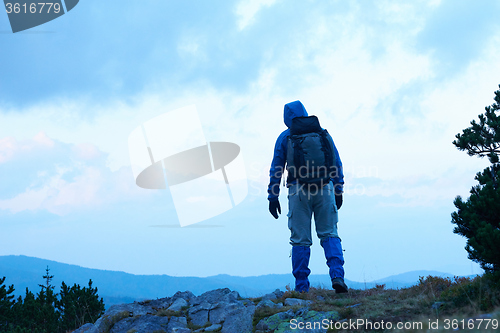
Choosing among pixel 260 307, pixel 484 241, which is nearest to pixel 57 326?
pixel 260 307

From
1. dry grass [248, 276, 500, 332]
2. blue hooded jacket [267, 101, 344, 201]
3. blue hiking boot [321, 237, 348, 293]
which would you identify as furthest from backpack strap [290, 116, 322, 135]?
dry grass [248, 276, 500, 332]

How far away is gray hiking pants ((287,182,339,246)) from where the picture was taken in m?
7.88

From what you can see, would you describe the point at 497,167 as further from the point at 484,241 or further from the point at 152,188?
the point at 152,188

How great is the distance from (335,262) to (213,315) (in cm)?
261

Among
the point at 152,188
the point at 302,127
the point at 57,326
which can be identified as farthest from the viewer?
the point at 57,326

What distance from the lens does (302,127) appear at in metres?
7.87

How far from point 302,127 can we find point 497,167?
377 cm

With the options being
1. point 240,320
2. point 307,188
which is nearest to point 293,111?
point 307,188

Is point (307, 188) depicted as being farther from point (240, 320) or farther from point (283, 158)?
point (240, 320)

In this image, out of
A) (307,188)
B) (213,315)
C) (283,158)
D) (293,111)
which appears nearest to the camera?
(213,315)

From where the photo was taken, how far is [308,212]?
26.2 ft

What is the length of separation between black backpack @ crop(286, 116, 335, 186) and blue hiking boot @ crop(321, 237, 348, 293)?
125cm

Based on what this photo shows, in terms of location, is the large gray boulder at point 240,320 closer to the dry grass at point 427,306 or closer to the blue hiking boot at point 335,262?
the dry grass at point 427,306

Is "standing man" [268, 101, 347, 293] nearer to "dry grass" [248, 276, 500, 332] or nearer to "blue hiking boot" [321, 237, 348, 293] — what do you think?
"blue hiking boot" [321, 237, 348, 293]
